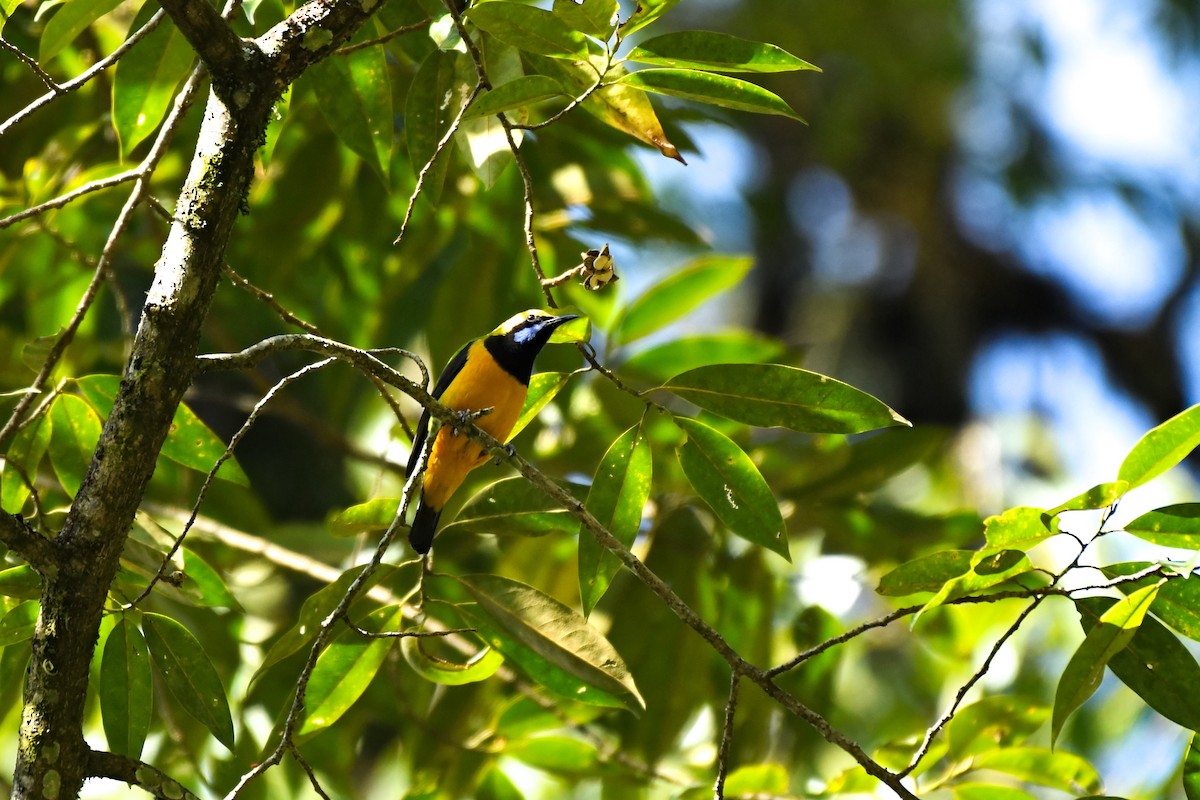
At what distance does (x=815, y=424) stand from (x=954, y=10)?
21.8 ft

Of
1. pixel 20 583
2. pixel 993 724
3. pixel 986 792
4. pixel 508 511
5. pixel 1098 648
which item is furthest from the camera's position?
pixel 993 724

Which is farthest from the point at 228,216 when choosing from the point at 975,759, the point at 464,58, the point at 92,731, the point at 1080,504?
the point at 92,731

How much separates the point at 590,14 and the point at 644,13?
0.09 meters

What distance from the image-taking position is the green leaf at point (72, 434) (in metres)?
2.40

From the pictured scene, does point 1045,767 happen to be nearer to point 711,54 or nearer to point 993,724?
point 993,724

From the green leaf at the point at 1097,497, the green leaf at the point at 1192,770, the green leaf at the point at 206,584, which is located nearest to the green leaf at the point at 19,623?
the green leaf at the point at 206,584

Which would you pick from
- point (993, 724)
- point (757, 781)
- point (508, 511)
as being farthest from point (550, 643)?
point (993, 724)

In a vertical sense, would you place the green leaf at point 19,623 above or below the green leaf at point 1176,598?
above

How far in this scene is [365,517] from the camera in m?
2.37

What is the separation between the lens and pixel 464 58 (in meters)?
2.37

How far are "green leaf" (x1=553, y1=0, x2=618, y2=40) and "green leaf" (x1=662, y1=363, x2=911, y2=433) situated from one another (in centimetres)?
63

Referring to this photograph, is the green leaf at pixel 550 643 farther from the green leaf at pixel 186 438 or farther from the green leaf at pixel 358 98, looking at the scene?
the green leaf at pixel 358 98

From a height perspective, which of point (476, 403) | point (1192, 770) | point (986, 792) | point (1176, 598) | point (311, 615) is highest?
point (476, 403)

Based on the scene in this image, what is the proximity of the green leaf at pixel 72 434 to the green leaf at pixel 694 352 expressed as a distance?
1805 mm
